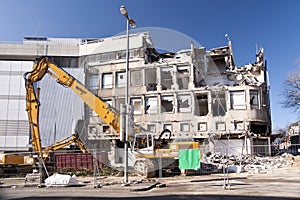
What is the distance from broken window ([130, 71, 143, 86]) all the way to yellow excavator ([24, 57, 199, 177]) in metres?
11.3

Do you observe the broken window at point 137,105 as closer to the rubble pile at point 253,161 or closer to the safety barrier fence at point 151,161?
the safety barrier fence at point 151,161

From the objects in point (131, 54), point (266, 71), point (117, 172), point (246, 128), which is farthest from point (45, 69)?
point (266, 71)

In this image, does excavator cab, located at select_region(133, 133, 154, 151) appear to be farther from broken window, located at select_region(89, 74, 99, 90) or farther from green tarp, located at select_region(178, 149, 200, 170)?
broken window, located at select_region(89, 74, 99, 90)

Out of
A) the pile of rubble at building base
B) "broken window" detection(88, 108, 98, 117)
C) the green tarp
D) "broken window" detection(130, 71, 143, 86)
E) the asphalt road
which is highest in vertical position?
"broken window" detection(130, 71, 143, 86)

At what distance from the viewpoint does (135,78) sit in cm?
3186

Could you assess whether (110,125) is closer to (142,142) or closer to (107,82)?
(142,142)

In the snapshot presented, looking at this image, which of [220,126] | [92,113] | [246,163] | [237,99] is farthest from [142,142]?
[237,99]

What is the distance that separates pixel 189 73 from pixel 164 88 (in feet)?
18.0

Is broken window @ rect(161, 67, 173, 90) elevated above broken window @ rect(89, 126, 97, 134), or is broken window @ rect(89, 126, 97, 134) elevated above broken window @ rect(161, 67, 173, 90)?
broken window @ rect(161, 67, 173, 90)

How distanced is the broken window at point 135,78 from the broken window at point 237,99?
12.3 metres

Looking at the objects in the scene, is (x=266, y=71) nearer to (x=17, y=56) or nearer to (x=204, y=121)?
(x=204, y=121)

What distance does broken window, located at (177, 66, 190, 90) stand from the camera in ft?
112

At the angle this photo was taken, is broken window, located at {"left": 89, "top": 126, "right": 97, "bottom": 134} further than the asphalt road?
Yes

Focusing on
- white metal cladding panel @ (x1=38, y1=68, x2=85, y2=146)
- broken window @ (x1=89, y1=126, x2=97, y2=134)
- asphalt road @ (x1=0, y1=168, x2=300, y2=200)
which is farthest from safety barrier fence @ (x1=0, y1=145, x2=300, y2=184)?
white metal cladding panel @ (x1=38, y1=68, x2=85, y2=146)
